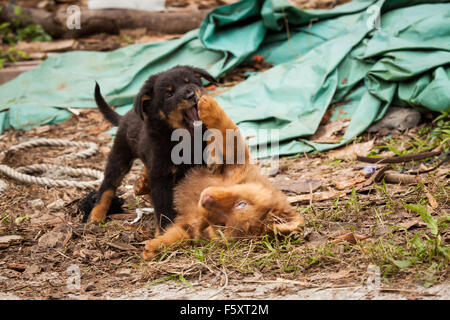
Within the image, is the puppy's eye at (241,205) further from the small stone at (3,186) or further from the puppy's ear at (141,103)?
the small stone at (3,186)

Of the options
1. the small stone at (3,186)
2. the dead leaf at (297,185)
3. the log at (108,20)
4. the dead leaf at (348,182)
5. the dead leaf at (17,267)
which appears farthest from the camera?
the log at (108,20)

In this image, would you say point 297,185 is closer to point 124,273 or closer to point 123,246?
point 123,246

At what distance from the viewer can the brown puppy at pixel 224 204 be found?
9.77 feet

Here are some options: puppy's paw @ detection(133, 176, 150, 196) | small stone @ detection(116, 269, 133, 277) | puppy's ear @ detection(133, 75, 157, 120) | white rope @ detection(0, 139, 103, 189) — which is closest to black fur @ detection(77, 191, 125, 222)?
puppy's paw @ detection(133, 176, 150, 196)

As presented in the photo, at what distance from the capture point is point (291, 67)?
6.27 m

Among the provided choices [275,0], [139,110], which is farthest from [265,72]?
[139,110]

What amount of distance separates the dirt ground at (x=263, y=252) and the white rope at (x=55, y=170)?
0.12 meters

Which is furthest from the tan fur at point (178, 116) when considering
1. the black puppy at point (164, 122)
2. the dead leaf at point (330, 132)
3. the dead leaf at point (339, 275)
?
the dead leaf at point (330, 132)

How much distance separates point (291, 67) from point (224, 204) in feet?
12.4

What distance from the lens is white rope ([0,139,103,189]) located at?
4.81m

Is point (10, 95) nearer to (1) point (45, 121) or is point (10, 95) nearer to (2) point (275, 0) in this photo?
(1) point (45, 121)

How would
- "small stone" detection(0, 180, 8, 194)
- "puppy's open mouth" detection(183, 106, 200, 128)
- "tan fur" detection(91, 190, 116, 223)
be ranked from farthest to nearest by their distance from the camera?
"small stone" detection(0, 180, 8, 194) → "tan fur" detection(91, 190, 116, 223) → "puppy's open mouth" detection(183, 106, 200, 128)

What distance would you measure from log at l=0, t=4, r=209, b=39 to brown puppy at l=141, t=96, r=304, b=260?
235 inches

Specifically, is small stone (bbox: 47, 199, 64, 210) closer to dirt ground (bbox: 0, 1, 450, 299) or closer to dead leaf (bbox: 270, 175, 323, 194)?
dirt ground (bbox: 0, 1, 450, 299)
